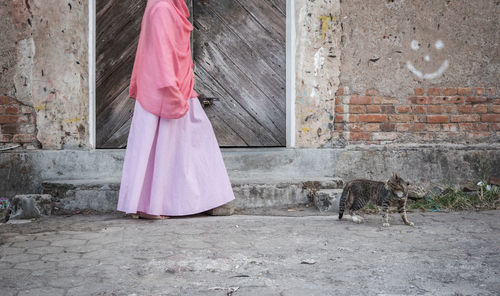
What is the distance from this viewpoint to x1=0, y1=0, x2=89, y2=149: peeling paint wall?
14.6ft

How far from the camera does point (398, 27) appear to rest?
15.9 feet

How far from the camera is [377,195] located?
142 inches

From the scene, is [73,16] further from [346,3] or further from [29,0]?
[346,3]

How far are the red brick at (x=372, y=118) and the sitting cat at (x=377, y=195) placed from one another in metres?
1.35

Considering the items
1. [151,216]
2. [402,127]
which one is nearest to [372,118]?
[402,127]

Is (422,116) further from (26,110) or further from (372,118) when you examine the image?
(26,110)

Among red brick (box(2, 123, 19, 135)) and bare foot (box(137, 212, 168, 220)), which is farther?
red brick (box(2, 123, 19, 135))

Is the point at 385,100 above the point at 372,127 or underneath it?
above

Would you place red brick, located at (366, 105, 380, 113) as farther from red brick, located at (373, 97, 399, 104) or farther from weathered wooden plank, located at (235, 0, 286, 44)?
weathered wooden plank, located at (235, 0, 286, 44)

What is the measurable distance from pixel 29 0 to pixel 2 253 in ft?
9.02

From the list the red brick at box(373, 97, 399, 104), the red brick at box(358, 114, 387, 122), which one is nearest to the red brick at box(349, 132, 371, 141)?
the red brick at box(358, 114, 387, 122)

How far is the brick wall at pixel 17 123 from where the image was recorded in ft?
14.7

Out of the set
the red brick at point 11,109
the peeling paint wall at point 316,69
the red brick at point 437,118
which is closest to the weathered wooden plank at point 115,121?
the red brick at point 11,109

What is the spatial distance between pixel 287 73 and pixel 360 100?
856 mm
